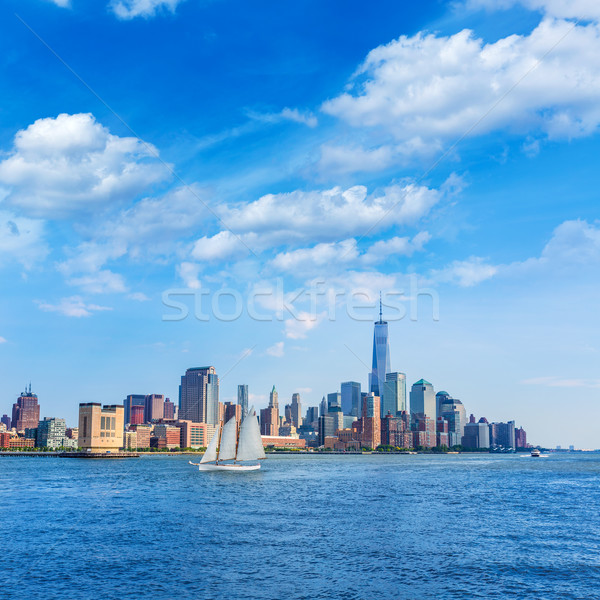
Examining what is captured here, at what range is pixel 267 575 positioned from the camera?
4622cm

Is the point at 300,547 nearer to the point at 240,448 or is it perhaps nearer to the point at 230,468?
the point at 240,448

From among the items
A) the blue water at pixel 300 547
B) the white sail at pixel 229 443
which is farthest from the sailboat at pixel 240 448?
the blue water at pixel 300 547

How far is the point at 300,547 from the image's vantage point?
5584cm

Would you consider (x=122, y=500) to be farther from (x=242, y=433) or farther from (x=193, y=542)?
(x=242, y=433)

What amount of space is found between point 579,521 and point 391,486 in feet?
166

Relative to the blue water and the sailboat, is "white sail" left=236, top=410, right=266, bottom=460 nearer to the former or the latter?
the sailboat

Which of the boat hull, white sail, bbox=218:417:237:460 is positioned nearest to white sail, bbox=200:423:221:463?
white sail, bbox=218:417:237:460

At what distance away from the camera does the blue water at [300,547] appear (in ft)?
143

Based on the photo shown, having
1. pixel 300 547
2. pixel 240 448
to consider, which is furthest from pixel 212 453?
pixel 300 547

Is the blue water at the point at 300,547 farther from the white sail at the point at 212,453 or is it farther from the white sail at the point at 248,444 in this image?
the white sail at the point at 212,453

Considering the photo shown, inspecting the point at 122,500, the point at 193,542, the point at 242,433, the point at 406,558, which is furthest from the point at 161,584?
the point at 242,433

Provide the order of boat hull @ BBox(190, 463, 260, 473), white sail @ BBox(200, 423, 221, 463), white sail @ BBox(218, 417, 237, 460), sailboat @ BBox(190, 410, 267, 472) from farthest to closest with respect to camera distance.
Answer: white sail @ BBox(200, 423, 221, 463) < white sail @ BBox(218, 417, 237, 460) < sailboat @ BBox(190, 410, 267, 472) < boat hull @ BBox(190, 463, 260, 473)

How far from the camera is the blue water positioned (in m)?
43.5

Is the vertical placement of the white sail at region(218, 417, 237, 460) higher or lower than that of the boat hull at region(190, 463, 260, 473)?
higher
